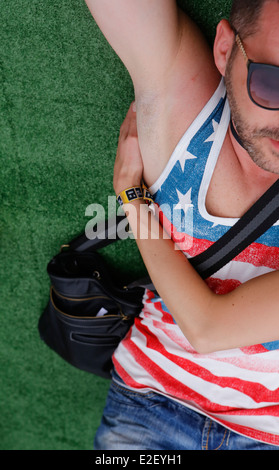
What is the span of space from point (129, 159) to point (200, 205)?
0.90 feet

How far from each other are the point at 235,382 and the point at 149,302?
387 mm

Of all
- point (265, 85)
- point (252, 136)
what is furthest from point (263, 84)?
point (252, 136)

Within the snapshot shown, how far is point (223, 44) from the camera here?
3.60 ft

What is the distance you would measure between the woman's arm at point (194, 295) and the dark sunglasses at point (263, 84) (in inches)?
16.0

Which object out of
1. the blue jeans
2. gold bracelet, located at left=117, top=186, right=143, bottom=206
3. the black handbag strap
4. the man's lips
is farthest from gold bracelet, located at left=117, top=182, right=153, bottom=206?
the blue jeans

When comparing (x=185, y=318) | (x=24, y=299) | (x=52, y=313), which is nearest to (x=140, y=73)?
(x=185, y=318)

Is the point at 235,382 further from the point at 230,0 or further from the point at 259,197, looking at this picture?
the point at 230,0

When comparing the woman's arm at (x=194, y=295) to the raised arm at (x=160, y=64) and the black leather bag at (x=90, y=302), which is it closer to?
the raised arm at (x=160, y=64)

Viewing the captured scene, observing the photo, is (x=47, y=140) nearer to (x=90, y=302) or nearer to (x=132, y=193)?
(x=132, y=193)

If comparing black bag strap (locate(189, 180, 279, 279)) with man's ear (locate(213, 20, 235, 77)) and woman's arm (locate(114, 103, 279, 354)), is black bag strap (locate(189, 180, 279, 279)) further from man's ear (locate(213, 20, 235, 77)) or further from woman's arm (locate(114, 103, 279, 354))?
man's ear (locate(213, 20, 235, 77))

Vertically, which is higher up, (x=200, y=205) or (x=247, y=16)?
(x=247, y=16)

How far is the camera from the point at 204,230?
1195 mm

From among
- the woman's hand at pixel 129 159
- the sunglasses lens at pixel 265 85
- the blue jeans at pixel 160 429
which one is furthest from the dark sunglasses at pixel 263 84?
the blue jeans at pixel 160 429

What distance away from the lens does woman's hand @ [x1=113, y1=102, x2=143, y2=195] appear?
4.18ft
